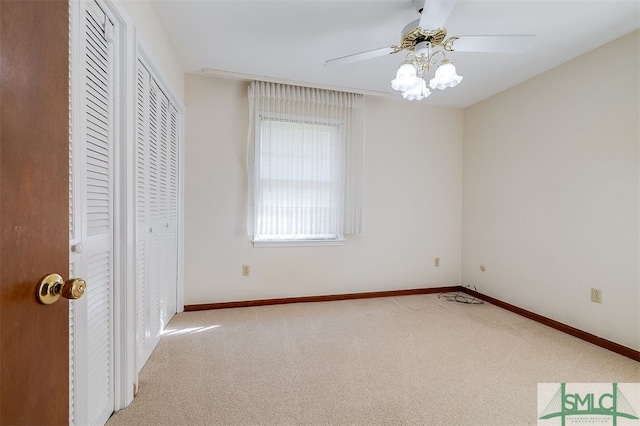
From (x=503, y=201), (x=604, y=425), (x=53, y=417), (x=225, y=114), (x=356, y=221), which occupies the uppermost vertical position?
(x=225, y=114)

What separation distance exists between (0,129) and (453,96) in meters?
3.56

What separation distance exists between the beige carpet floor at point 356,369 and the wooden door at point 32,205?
1.01 m

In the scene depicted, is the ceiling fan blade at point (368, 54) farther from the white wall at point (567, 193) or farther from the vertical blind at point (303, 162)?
the white wall at point (567, 193)

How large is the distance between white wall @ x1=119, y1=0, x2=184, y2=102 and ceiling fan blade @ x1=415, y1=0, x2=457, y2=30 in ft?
4.79

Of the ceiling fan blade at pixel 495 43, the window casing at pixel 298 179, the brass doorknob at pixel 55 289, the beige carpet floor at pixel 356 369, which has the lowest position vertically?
the beige carpet floor at pixel 356 369

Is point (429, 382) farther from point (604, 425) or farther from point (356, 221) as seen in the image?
point (356, 221)

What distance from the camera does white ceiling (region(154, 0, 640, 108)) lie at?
1.75 metres

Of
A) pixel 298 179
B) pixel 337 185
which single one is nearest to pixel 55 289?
pixel 298 179

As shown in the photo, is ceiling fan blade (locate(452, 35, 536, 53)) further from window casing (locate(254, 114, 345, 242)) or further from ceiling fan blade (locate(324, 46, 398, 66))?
window casing (locate(254, 114, 345, 242))

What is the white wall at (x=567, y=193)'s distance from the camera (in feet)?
6.64

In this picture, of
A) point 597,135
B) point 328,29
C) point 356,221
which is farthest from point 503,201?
point 328,29

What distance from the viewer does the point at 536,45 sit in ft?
7.05

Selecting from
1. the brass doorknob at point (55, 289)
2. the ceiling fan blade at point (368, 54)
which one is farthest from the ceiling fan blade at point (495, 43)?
the brass doorknob at point (55, 289)

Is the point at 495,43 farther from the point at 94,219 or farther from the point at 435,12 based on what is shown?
the point at 94,219
